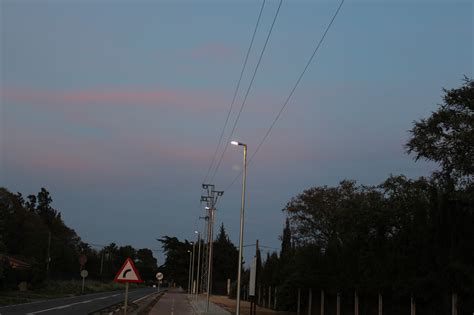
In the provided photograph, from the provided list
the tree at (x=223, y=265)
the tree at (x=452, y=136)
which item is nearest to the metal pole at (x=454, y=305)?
the tree at (x=452, y=136)

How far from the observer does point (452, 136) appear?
1125 inches

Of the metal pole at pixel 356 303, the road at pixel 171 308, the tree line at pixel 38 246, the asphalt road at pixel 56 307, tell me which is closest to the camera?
the metal pole at pixel 356 303

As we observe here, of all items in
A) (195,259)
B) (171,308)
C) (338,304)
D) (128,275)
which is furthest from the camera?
(195,259)

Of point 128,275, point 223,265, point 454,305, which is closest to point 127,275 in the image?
point 128,275

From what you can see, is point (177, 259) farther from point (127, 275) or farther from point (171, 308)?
point (127, 275)

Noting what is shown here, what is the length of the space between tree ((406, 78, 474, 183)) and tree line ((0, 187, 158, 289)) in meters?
36.8

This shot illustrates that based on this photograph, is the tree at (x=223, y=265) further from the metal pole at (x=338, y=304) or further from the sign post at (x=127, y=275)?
the sign post at (x=127, y=275)

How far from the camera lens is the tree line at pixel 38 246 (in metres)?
66.5

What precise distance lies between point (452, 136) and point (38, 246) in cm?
10263

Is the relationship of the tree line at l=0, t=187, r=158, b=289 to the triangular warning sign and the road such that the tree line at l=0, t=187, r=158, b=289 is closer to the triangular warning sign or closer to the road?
the road

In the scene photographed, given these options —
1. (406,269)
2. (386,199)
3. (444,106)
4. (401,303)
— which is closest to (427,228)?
(406,269)

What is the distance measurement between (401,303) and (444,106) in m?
10.2

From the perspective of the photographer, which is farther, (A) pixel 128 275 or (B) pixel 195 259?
(B) pixel 195 259

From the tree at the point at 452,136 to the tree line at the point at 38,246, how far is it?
36766 mm
